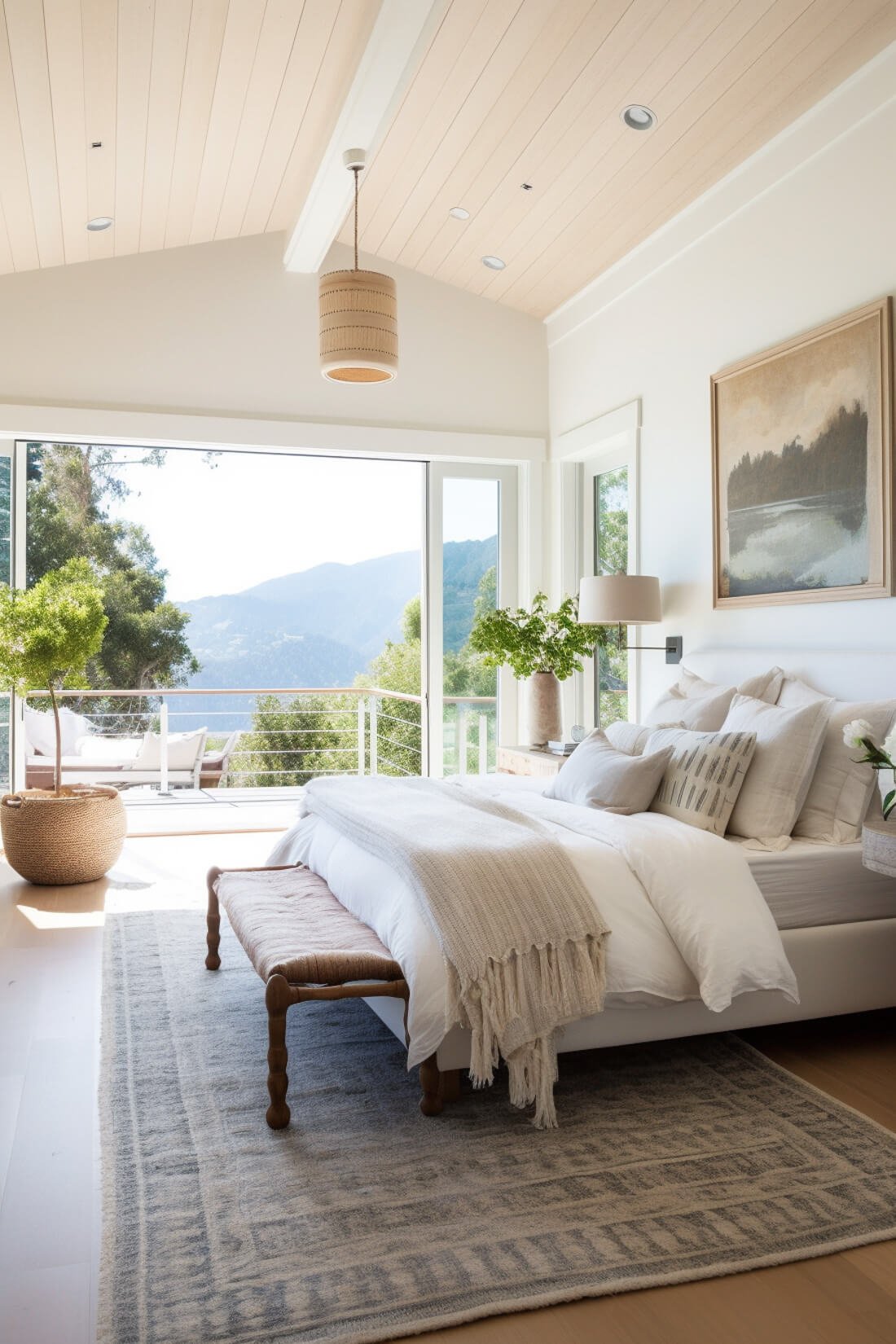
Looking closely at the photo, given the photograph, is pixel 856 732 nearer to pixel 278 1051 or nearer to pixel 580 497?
pixel 278 1051

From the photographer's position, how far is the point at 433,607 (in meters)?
6.69

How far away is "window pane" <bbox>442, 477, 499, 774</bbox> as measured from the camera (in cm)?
675

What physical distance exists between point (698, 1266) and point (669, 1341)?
22 centimetres

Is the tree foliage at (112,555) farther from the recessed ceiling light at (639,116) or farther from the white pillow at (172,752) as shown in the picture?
the recessed ceiling light at (639,116)

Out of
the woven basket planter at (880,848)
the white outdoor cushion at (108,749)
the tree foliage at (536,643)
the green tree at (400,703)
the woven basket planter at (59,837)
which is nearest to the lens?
the woven basket planter at (880,848)

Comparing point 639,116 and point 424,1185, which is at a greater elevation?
point 639,116

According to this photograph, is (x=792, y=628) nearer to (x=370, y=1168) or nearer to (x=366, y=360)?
(x=366, y=360)

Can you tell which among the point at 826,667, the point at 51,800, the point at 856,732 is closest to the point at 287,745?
the point at 51,800

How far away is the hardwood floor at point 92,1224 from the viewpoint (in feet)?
6.16

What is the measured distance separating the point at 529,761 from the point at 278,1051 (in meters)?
3.00

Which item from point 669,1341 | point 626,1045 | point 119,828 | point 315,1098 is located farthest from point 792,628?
point 119,828

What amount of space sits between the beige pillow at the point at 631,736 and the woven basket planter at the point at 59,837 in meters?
2.63

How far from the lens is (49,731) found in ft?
27.5

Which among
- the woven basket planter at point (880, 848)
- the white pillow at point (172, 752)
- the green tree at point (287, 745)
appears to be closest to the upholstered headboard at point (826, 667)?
the woven basket planter at point (880, 848)
